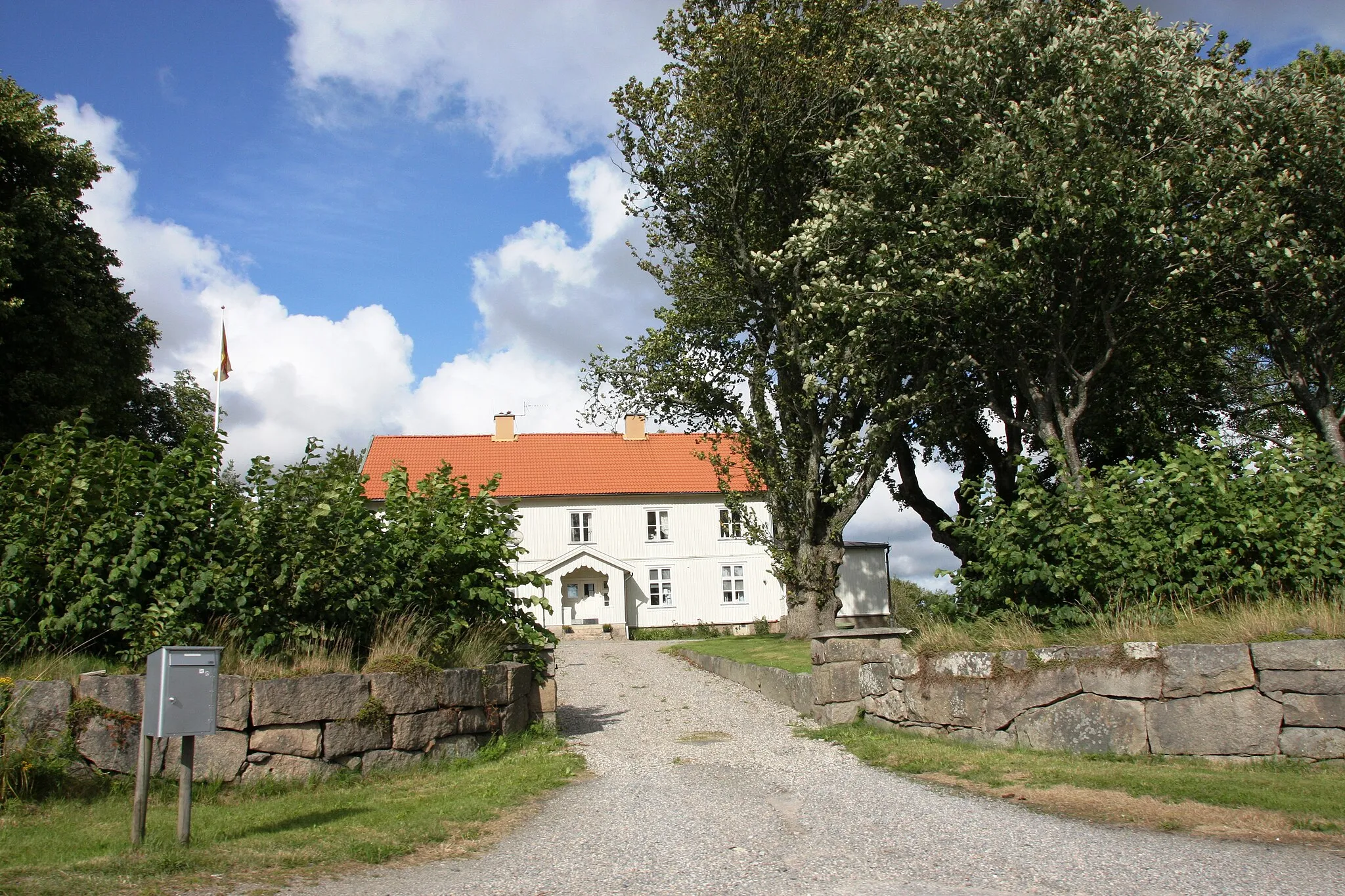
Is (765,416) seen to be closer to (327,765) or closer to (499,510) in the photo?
(499,510)

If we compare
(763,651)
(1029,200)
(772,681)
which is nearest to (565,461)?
(763,651)

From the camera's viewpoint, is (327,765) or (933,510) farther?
(933,510)

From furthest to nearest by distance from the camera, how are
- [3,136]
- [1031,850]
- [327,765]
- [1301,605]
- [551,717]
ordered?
1. [3,136]
2. [551,717]
3. [1301,605]
4. [327,765]
5. [1031,850]

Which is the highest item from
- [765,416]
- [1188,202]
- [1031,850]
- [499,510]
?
[1188,202]

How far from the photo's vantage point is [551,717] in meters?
11.5

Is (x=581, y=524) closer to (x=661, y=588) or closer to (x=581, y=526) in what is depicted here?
Answer: (x=581, y=526)

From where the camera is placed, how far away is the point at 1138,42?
1485 cm

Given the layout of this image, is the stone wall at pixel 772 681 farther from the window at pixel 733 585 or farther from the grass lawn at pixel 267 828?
the window at pixel 733 585

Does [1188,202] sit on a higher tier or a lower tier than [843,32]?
lower

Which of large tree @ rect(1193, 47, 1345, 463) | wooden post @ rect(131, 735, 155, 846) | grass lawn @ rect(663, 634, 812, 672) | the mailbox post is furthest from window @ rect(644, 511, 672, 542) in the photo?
wooden post @ rect(131, 735, 155, 846)

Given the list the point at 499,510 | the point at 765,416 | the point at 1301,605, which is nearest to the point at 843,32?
the point at 765,416

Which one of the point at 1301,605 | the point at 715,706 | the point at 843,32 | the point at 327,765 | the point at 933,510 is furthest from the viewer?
the point at 933,510

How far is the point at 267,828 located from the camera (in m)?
6.75

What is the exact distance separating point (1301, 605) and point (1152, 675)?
1762mm
